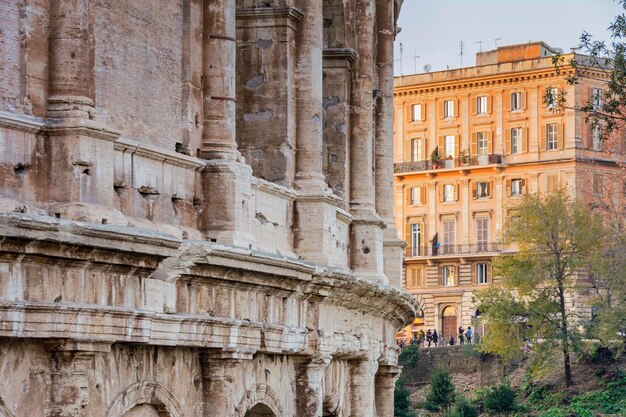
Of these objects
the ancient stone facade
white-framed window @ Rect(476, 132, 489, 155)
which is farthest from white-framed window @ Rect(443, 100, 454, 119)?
the ancient stone facade

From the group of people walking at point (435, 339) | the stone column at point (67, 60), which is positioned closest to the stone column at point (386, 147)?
the stone column at point (67, 60)

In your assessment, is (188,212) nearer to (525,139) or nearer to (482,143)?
(525,139)

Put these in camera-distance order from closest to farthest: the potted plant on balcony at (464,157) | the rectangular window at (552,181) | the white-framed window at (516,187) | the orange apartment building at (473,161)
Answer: the rectangular window at (552,181) < the orange apartment building at (473,161) < the white-framed window at (516,187) < the potted plant on balcony at (464,157)

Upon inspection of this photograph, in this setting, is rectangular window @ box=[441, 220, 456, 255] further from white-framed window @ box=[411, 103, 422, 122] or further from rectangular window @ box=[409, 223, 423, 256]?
white-framed window @ box=[411, 103, 422, 122]

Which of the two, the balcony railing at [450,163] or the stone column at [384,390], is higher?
the balcony railing at [450,163]

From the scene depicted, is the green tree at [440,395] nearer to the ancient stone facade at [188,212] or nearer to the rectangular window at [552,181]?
the rectangular window at [552,181]

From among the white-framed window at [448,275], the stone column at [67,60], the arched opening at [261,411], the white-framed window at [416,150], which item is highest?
the white-framed window at [416,150]

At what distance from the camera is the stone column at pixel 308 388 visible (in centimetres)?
2142

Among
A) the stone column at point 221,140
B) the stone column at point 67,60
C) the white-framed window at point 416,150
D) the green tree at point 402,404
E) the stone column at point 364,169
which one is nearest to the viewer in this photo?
the stone column at point 67,60

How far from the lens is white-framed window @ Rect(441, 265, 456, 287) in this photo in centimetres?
8012

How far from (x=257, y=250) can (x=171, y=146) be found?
1.30m

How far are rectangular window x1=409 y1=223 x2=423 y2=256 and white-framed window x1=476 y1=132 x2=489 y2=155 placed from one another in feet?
13.4

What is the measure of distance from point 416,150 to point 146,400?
66589 mm

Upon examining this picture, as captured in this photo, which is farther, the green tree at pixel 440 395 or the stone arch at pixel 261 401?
the green tree at pixel 440 395
